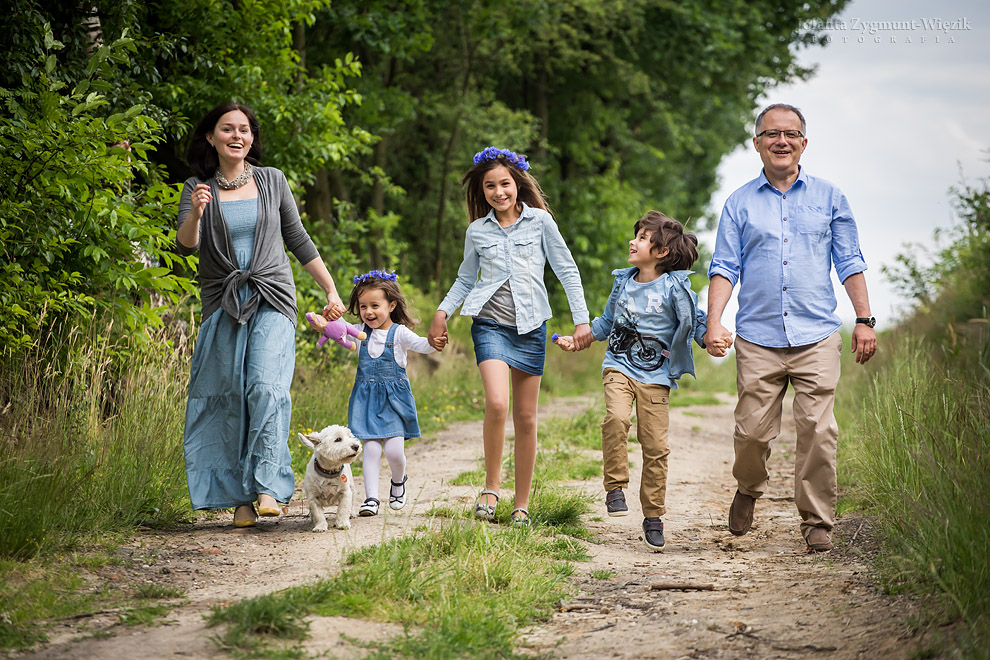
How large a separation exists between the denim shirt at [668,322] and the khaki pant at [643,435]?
0.08m

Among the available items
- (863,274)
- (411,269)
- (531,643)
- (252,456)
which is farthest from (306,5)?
(411,269)

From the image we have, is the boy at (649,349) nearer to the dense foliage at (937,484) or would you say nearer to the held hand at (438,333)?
the held hand at (438,333)

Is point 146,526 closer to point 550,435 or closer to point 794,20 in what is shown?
point 550,435

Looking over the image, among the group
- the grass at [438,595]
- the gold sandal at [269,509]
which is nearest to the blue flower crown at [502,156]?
the grass at [438,595]

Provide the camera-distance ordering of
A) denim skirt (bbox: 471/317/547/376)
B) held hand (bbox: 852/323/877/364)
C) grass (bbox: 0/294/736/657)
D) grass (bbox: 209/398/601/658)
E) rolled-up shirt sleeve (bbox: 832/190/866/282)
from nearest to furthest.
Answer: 1. grass (bbox: 209/398/601/658)
2. grass (bbox: 0/294/736/657)
3. held hand (bbox: 852/323/877/364)
4. rolled-up shirt sleeve (bbox: 832/190/866/282)
5. denim skirt (bbox: 471/317/547/376)

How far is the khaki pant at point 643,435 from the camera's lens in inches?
218

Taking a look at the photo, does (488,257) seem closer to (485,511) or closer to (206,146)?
(485,511)

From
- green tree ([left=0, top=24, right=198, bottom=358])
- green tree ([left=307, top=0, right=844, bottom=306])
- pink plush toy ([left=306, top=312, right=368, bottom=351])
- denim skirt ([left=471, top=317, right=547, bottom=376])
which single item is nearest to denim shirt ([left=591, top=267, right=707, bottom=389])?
denim skirt ([left=471, top=317, right=547, bottom=376])

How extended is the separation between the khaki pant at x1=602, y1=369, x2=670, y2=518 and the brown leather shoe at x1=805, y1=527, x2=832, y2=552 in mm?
798

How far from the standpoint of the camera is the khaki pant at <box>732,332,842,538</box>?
5199 mm

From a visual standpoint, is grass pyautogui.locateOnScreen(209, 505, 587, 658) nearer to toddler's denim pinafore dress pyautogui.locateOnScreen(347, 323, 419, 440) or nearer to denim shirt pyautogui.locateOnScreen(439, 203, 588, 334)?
toddler's denim pinafore dress pyautogui.locateOnScreen(347, 323, 419, 440)

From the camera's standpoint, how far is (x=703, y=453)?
10016mm

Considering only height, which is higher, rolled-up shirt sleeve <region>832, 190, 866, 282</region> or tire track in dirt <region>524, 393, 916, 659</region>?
rolled-up shirt sleeve <region>832, 190, 866, 282</region>

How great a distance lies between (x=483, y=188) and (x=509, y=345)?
991mm
